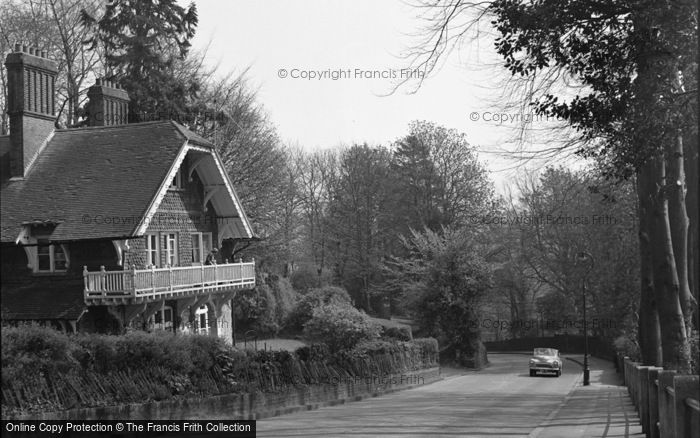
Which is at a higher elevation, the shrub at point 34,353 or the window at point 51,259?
the window at point 51,259

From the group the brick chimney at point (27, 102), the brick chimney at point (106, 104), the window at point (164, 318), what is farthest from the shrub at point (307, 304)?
the brick chimney at point (27, 102)

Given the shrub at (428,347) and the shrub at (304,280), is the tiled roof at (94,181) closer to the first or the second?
the shrub at (428,347)

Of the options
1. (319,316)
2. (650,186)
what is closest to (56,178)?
(319,316)

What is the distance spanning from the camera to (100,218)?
26.0 meters

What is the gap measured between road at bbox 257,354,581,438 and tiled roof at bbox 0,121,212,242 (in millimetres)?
9355

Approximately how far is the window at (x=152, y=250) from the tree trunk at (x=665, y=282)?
1733 centimetres

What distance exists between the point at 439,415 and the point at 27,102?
18.0 meters

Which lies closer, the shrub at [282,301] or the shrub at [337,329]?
the shrub at [337,329]

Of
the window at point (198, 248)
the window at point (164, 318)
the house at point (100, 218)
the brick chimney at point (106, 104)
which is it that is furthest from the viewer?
the brick chimney at point (106, 104)

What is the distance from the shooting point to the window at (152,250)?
1144 inches

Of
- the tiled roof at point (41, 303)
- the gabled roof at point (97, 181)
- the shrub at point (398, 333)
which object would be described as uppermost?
the gabled roof at point (97, 181)

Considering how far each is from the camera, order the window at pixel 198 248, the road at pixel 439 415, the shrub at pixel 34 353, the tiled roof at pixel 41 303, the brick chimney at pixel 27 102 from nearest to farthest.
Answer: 1. the shrub at pixel 34 353
2. the road at pixel 439 415
3. the tiled roof at pixel 41 303
4. the brick chimney at pixel 27 102
5. the window at pixel 198 248

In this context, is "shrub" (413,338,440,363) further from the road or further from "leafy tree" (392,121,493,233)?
"leafy tree" (392,121,493,233)

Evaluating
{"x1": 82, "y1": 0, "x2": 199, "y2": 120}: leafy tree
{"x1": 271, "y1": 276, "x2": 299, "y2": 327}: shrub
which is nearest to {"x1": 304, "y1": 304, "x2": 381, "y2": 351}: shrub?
{"x1": 271, "y1": 276, "x2": 299, "y2": 327}: shrub
